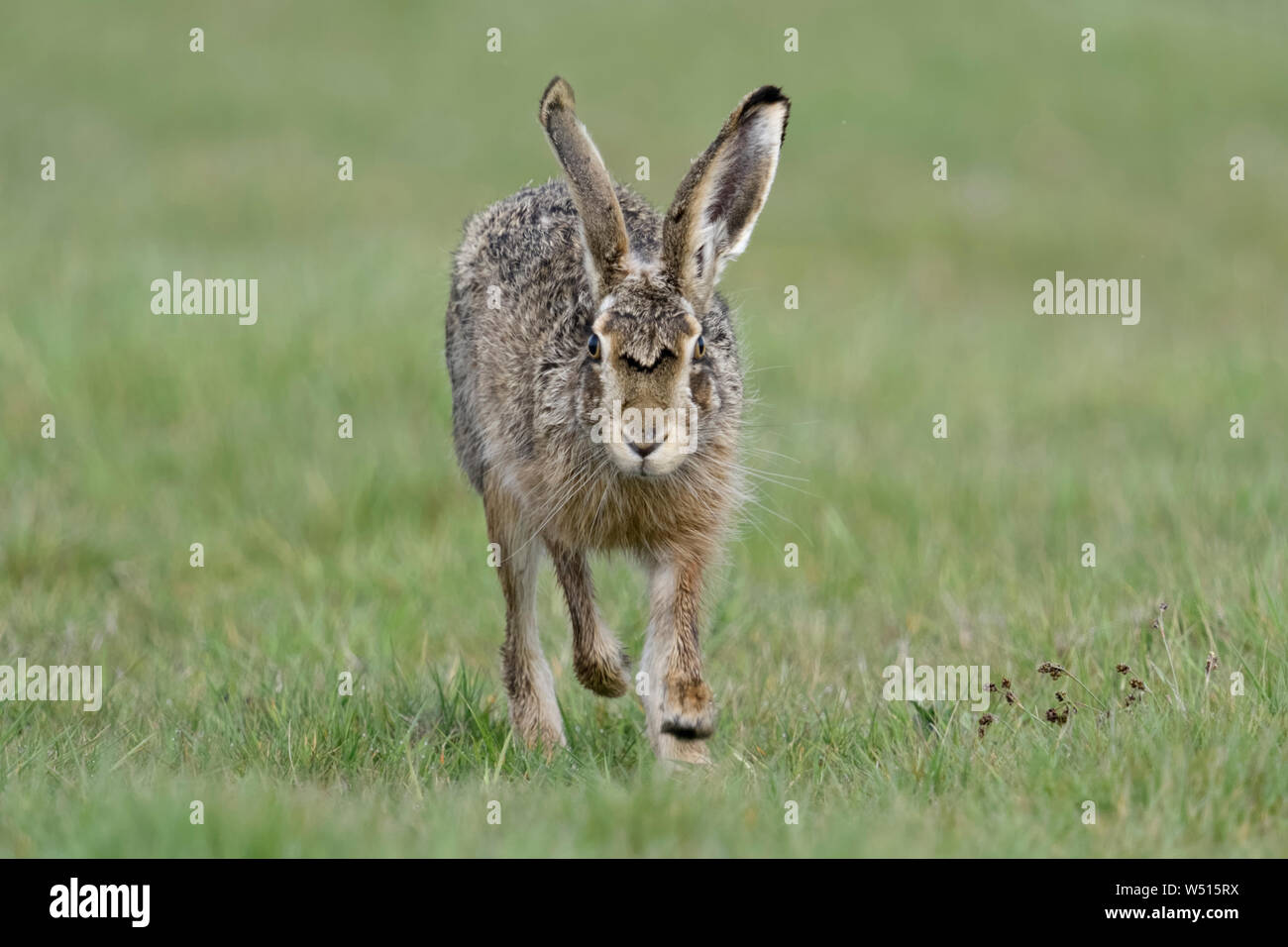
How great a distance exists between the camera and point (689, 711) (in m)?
5.61

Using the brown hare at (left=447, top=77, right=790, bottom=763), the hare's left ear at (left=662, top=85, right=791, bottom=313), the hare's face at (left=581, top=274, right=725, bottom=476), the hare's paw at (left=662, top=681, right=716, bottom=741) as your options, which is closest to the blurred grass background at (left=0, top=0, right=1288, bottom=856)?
the hare's paw at (left=662, top=681, right=716, bottom=741)

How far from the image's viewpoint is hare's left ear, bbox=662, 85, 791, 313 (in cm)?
573

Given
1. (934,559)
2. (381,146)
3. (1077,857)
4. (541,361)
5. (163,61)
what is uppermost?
(163,61)

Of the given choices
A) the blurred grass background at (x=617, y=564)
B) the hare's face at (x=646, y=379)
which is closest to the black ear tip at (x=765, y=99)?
the hare's face at (x=646, y=379)

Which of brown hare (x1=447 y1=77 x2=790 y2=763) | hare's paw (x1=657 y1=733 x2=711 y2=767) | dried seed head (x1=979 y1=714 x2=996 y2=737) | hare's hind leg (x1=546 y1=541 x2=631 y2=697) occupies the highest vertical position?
brown hare (x1=447 y1=77 x2=790 y2=763)

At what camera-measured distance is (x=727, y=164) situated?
5.91 metres

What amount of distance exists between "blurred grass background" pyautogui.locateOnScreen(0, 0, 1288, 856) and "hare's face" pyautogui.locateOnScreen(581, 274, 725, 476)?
1112 mm

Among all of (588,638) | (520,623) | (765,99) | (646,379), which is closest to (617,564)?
(520,623)

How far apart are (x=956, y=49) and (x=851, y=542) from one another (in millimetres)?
21731

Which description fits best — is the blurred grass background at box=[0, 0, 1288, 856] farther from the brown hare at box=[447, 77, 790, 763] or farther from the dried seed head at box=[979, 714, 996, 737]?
the brown hare at box=[447, 77, 790, 763]

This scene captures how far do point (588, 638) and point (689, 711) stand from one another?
0.83 meters

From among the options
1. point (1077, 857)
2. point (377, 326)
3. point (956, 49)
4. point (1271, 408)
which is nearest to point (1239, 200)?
point (956, 49)

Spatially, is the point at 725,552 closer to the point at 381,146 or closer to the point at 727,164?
the point at 727,164

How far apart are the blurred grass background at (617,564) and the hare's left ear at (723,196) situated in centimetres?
138
